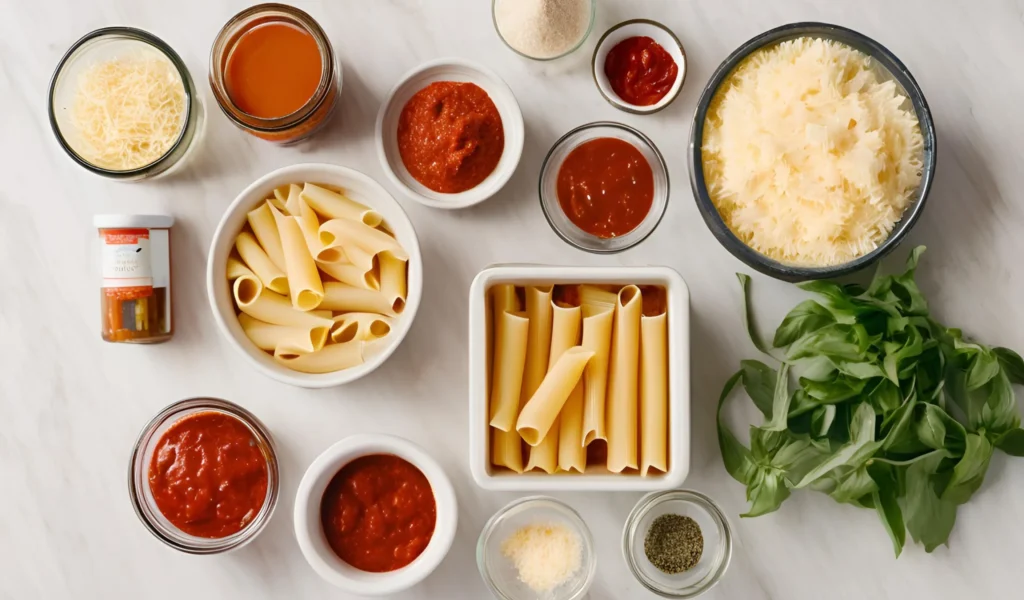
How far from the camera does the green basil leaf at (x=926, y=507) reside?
151 centimetres

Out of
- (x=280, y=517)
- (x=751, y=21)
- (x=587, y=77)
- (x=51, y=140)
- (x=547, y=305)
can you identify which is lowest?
(x=280, y=517)

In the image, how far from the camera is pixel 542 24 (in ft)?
5.15

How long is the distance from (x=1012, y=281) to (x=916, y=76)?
1.61ft

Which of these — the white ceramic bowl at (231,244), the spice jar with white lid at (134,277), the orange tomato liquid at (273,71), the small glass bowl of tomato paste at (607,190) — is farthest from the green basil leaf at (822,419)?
the spice jar with white lid at (134,277)

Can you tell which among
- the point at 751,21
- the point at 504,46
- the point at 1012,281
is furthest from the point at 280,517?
the point at 1012,281

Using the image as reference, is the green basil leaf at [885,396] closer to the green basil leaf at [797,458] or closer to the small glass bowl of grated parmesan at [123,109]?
the green basil leaf at [797,458]

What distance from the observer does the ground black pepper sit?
5.27 ft

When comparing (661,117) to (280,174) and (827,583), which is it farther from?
(827,583)

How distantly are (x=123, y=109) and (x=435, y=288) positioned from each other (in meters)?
0.74

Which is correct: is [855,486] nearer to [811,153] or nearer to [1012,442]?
[1012,442]

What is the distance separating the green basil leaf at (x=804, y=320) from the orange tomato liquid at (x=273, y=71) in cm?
108

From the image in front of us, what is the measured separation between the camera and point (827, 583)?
5.52 feet

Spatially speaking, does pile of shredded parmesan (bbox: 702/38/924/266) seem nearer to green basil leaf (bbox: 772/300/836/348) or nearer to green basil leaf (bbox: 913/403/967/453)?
green basil leaf (bbox: 772/300/836/348)

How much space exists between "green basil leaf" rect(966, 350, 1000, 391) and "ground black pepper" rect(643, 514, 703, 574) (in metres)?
0.61
